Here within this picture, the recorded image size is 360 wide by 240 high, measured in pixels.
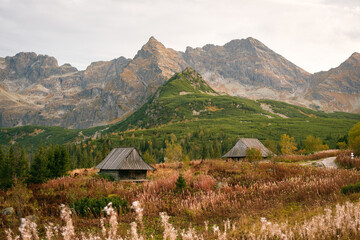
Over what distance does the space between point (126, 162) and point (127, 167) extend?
94 cm

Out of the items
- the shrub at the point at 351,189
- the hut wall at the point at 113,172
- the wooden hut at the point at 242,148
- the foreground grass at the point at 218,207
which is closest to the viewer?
the foreground grass at the point at 218,207

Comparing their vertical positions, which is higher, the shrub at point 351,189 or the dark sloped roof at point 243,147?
the shrub at point 351,189

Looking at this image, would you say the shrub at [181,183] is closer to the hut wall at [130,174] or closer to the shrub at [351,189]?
the shrub at [351,189]

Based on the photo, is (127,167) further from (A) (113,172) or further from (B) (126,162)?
(A) (113,172)

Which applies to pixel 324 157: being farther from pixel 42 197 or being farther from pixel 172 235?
pixel 172 235

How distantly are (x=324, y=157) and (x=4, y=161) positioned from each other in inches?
2396

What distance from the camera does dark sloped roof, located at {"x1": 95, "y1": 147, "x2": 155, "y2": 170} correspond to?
106 feet

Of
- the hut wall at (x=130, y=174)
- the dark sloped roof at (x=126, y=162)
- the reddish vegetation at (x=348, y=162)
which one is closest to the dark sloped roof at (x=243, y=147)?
the reddish vegetation at (x=348, y=162)

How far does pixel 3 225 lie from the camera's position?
43.7 ft

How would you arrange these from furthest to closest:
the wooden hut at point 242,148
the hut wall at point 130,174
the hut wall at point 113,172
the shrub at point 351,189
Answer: the wooden hut at point 242,148, the hut wall at point 130,174, the hut wall at point 113,172, the shrub at point 351,189

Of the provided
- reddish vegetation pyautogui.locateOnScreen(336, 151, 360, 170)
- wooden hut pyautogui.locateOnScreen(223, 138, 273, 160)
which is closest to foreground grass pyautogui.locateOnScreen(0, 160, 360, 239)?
reddish vegetation pyautogui.locateOnScreen(336, 151, 360, 170)

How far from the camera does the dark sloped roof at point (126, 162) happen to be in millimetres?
32250

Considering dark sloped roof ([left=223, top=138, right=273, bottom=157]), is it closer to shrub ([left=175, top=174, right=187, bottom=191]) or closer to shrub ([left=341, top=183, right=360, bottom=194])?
shrub ([left=175, top=174, right=187, bottom=191])

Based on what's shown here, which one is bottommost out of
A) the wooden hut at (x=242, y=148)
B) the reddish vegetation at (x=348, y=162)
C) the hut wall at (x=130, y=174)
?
the hut wall at (x=130, y=174)
